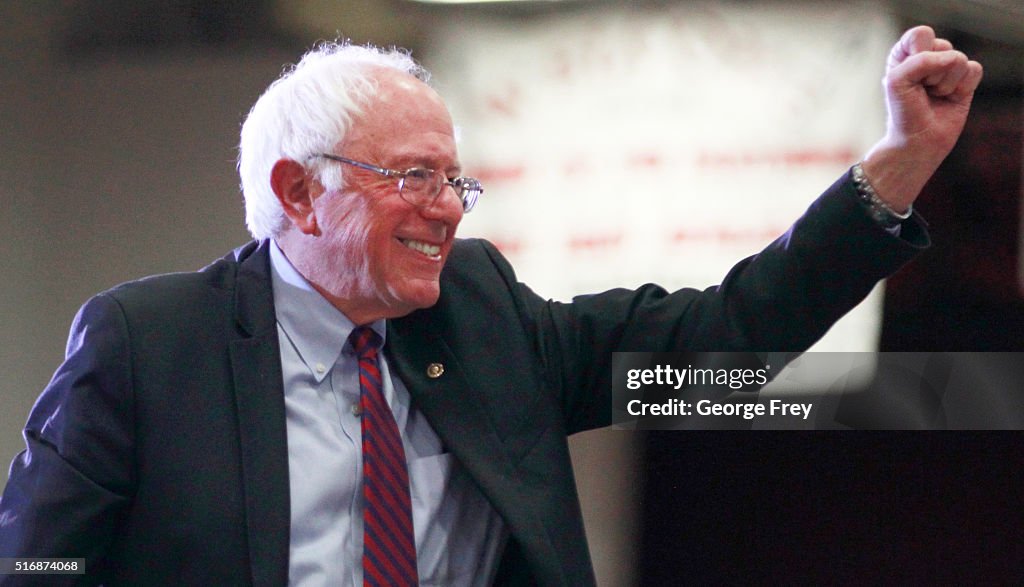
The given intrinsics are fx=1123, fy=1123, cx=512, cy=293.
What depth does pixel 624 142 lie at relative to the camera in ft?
7.93

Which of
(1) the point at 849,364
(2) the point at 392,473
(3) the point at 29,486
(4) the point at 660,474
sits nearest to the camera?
(3) the point at 29,486

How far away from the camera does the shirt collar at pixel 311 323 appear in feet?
5.30

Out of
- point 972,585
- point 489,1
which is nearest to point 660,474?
point 972,585

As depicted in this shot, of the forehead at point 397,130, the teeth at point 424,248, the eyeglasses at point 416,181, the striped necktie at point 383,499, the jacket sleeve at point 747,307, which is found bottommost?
the striped necktie at point 383,499

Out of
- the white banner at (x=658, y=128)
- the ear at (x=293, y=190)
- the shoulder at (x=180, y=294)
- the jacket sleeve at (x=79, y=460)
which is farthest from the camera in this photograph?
the white banner at (x=658, y=128)

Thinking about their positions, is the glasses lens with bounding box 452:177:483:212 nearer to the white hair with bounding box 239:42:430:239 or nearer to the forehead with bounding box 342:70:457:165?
the forehead with bounding box 342:70:457:165

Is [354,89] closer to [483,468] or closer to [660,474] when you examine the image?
[483,468]

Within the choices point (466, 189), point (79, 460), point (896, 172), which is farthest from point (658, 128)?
point (79, 460)

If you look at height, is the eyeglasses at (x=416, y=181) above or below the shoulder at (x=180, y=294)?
above

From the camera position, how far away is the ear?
165 cm

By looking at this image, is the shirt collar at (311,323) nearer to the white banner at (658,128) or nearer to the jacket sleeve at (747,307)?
the jacket sleeve at (747,307)

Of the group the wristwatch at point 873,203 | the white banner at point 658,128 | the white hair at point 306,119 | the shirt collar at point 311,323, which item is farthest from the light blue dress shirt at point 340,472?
the white banner at point 658,128

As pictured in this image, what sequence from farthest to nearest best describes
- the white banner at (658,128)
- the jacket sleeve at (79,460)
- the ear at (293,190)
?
1. the white banner at (658,128)
2. the ear at (293,190)
3. the jacket sleeve at (79,460)

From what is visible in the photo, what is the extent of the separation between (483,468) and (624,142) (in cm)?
105
